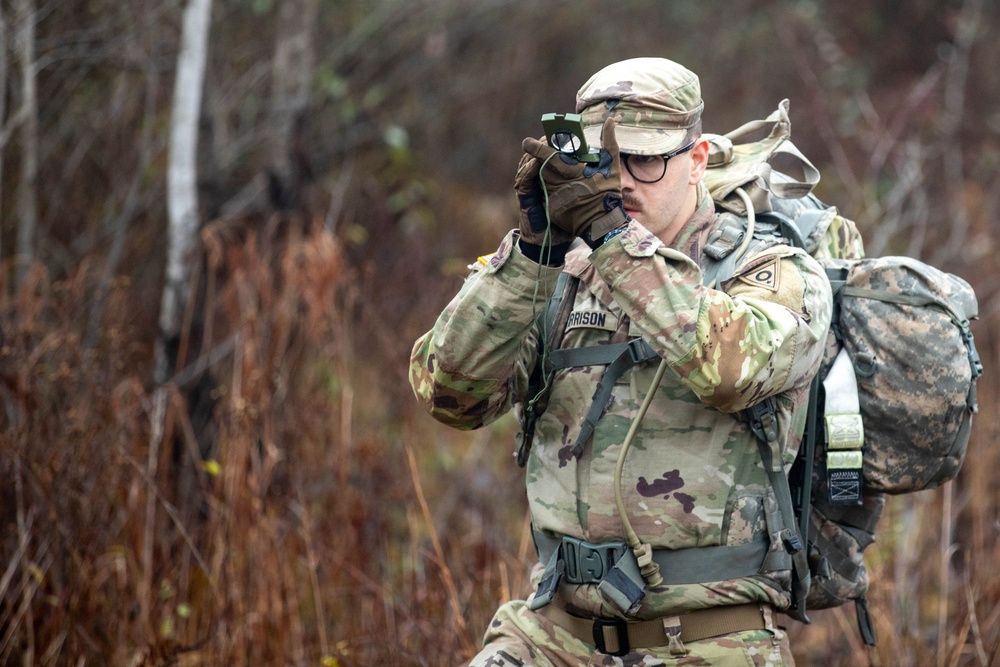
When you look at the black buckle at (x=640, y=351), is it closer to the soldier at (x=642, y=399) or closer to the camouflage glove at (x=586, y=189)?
the soldier at (x=642, y=399)

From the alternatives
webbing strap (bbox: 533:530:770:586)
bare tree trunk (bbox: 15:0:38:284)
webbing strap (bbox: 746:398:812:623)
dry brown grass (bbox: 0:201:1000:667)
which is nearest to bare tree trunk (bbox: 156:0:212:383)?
dry brown grass (bbox: 0:201:1000:667)

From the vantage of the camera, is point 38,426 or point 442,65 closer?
point 38,426

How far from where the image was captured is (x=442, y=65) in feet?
27.5

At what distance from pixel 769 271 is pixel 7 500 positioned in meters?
2.60

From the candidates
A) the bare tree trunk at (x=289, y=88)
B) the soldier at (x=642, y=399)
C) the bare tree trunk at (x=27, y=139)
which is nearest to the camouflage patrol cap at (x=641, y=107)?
the soldier at (x=642, y=399)

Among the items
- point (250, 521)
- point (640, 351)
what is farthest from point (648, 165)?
point (250, 521)

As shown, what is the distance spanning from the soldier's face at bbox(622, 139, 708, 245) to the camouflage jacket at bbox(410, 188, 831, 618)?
0.15 feet

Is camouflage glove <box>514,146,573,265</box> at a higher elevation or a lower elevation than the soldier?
higher

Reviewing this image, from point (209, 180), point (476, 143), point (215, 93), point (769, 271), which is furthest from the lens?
point (476, 143)

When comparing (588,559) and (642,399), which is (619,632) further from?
(642,399)

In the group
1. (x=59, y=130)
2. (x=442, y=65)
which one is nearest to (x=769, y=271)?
(x=59, y=130)

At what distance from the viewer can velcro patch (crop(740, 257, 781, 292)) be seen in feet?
7.34

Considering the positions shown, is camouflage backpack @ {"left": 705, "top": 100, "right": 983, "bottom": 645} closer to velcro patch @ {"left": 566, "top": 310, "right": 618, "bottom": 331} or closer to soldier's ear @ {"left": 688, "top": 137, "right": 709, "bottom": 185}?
soldier's ear @ {"left": 688, "top": 137, "right": 709, "bottom": 185}

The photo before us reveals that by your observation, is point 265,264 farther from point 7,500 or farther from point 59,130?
point 59,130
